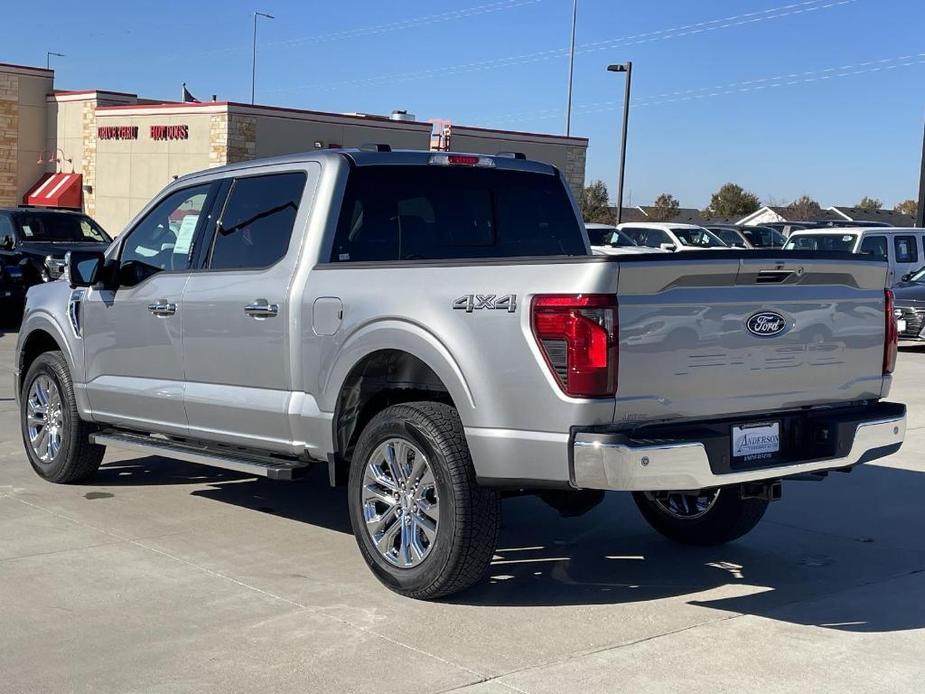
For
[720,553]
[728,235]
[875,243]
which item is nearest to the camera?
[720,553]

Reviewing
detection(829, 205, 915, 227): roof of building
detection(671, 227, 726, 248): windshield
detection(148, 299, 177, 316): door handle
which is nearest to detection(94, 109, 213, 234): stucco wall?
detection(671, 227, 726, 248): windshield

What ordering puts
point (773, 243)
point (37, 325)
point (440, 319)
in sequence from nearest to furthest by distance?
1. point (440, 319)
2. point (37, 325)
3. point (773, 243)

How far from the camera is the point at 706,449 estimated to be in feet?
17.1

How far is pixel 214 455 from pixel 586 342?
272cm

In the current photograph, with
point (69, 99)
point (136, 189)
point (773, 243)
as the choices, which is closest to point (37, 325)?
point (773, 243)

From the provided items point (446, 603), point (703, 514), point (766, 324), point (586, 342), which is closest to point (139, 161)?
point (703, 514)

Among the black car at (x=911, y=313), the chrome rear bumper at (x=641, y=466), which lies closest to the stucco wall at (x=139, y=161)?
the black car at (x=911, y=313)

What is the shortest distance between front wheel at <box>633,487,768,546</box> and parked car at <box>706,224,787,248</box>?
21729 millimetres

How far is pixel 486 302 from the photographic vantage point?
5383 mm

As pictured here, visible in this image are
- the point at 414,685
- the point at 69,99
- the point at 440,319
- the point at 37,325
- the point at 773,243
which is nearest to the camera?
the point at 414,685

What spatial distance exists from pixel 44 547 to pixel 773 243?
25.8 meters

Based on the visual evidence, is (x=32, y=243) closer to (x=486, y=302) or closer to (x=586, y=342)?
(x=486, y=302)

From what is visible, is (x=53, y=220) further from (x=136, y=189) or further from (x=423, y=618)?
(x=136, y=189)

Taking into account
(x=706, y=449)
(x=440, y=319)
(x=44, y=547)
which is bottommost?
(x=44, y=547)
